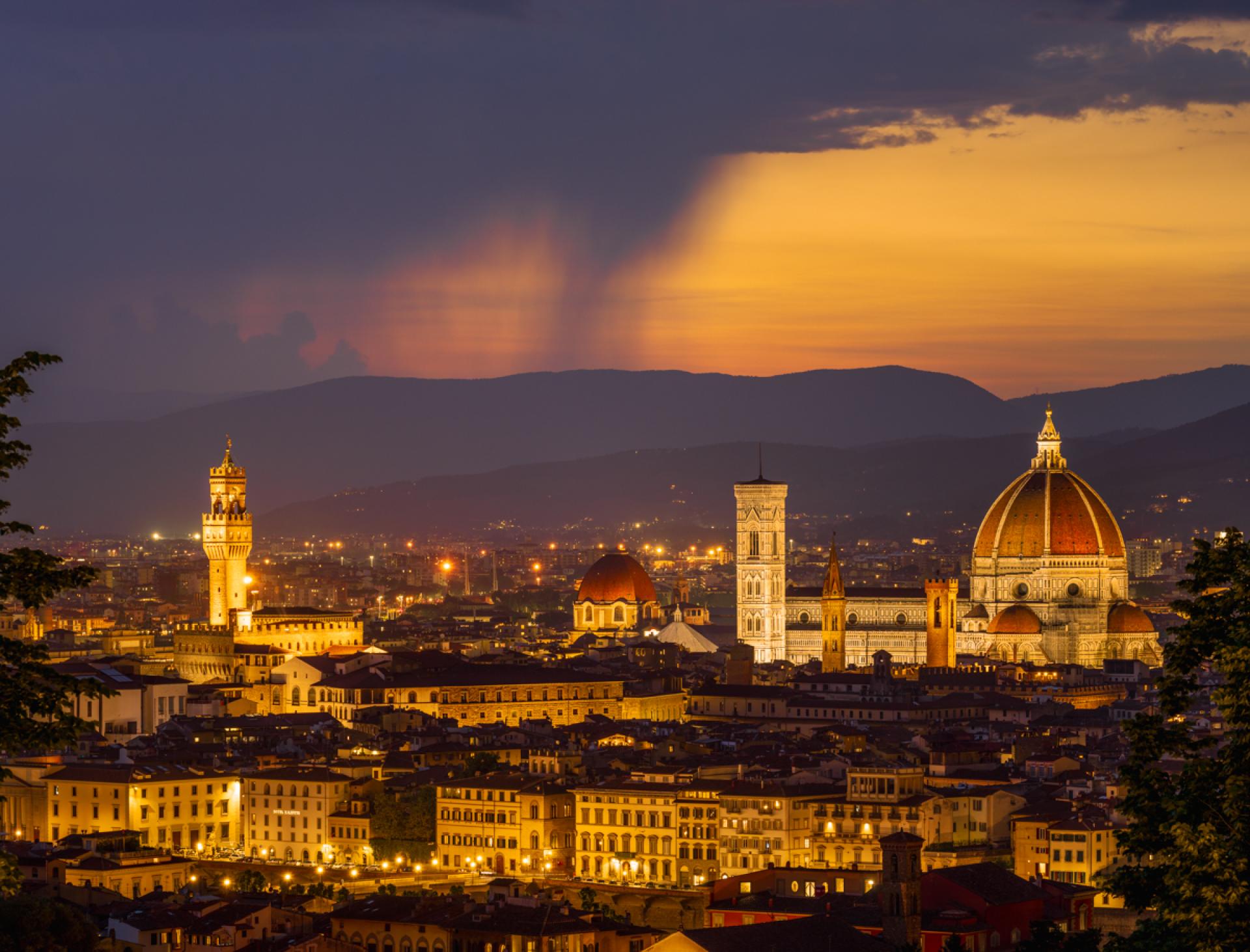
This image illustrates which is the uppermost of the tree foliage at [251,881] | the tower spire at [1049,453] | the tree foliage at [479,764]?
the tower spire at [1049,453]

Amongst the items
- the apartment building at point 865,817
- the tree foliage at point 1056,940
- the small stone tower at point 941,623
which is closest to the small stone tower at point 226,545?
the small stone tower at point 941,623

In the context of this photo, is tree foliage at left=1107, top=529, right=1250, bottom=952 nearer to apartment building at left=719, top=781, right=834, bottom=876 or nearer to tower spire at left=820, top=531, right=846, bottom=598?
apartment building at left=719, top=781, right=834, bottom=876

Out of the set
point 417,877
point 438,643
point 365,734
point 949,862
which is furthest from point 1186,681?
point 438,643

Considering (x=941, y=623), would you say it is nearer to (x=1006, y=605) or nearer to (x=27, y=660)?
(x=1006, y=605)

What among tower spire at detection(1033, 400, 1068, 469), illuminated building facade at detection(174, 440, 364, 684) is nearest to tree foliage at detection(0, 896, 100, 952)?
illuminated building facade at detection(174, 440, 364, 684)

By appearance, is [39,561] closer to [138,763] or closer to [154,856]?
[154,856]

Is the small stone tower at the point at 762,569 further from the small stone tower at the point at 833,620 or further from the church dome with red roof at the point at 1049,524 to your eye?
the church dome with red roof at the point at 1049,524
